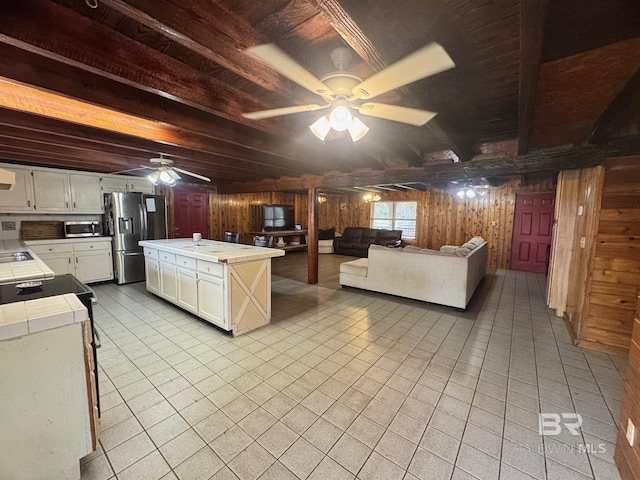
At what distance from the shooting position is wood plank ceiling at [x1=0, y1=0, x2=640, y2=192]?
1179mm

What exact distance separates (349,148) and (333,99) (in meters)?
1.93

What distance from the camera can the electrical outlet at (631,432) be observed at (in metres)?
1.39

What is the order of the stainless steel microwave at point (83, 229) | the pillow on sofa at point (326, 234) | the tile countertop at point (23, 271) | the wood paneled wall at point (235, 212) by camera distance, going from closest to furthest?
the tile countertop at point (23, 271)
the stainless steel microwave at point (83, 229)
the wood paneled wall at point (235, 212)
the pillow on sofa at point (326, 234)

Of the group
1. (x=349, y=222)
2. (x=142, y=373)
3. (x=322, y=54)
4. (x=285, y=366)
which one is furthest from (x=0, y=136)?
(x=349, y=222)

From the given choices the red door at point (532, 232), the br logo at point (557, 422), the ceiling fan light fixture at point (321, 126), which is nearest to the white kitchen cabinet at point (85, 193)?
the ceiling fan light fixture at point (321, 126)

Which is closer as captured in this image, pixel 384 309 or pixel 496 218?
pixel 384 309

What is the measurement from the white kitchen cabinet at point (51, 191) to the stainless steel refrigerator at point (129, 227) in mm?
569

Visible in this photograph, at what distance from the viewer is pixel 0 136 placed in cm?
277

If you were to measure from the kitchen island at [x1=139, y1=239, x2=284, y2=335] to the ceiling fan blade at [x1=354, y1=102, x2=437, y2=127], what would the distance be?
6.63 ft

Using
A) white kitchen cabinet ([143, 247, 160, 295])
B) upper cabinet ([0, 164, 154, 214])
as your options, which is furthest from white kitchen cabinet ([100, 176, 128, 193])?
white kitchen cabinet ([143, 247, 160, 295])

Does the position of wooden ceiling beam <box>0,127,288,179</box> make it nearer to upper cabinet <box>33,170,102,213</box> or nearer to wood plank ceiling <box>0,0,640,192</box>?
wood plank ceiling <box>0,0,640,192</box>

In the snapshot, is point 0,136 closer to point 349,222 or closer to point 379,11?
point 379,11

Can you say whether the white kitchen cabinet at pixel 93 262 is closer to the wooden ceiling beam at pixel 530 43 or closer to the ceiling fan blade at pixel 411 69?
the ceiling fan blade at pixel 411 69

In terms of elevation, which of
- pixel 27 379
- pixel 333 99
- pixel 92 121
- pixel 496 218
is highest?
pixel 92 121
